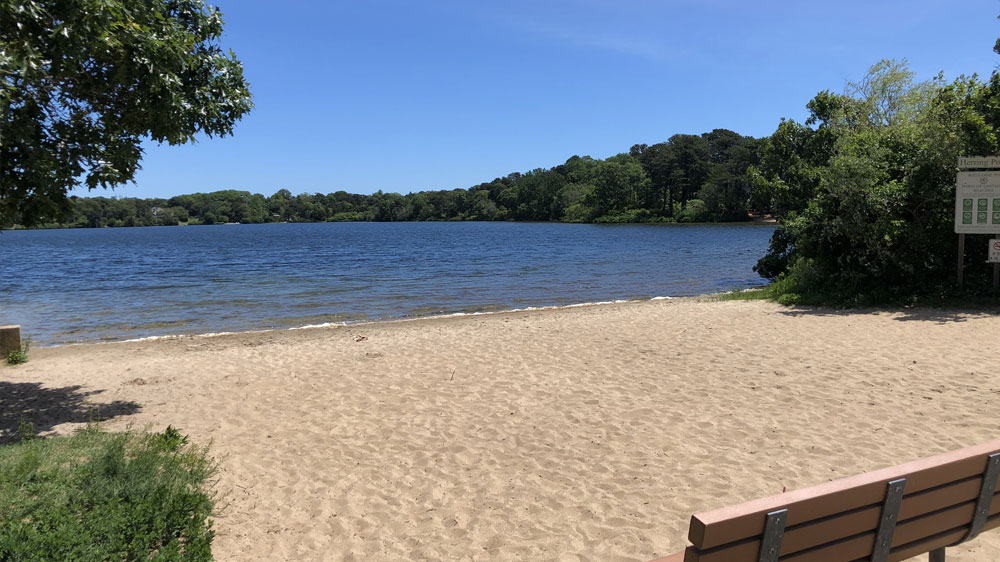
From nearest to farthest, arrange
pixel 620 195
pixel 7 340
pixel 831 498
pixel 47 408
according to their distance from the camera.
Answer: pixel 831 498 → pixel 47 408 → pixel 7 340 → pixel 620 195

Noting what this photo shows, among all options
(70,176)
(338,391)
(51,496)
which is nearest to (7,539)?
(51,496)

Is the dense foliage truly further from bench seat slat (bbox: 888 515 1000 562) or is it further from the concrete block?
the concrete block

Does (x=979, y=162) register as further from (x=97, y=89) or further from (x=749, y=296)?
(x=97, y=89)

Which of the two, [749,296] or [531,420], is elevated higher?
[531,420]

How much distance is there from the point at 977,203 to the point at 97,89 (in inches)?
619

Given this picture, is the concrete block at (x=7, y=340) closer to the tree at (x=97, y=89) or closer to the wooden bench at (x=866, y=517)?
the tree at (x=97, y=89)

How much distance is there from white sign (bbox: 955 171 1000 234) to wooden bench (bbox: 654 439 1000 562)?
496 inches

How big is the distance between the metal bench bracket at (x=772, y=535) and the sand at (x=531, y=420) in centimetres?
195

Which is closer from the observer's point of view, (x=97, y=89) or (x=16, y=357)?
(x=97, y=89)

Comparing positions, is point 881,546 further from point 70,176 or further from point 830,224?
point 830,224

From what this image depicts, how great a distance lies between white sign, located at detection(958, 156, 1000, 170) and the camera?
1219 cm

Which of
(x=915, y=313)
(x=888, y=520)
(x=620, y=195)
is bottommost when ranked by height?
(x=915, y=313)

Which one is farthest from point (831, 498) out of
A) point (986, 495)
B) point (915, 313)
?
point (915, 313)

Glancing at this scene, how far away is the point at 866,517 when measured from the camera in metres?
2.30
